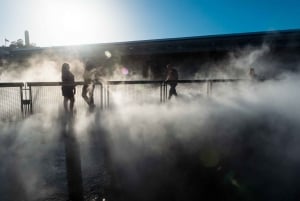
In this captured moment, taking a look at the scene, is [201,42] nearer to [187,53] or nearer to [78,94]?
[187,53]

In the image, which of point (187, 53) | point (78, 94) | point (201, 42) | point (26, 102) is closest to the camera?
point (26, 102)

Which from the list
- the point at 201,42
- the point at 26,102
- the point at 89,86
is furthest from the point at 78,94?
the point at 201,42

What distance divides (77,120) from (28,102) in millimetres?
1976

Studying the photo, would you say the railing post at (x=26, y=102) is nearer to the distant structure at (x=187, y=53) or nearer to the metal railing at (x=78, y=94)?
the metal railing at (x=78, y=94)

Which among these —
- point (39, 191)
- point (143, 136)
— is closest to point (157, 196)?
point (39, 191)

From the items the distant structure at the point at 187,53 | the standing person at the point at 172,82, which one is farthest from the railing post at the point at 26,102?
the distant structure at the point at 187,53

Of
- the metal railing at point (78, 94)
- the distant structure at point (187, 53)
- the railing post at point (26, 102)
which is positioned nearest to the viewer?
the railing post at point (26, 102)

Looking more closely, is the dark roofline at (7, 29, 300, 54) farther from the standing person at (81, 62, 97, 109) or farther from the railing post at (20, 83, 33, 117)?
the railing post at (20, 83, 33, 117)

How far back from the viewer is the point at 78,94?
10016 millimetres

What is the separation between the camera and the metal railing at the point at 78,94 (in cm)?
754

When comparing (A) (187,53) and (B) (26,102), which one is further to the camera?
(A) (187,53)

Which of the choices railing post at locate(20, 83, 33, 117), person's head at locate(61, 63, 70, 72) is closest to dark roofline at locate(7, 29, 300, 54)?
person's head at locate(61, 63, 70, 72)

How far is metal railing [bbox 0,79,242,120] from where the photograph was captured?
7.54 m

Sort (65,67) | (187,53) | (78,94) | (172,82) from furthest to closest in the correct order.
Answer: (187,53) < (78,94) < (172,82) < (65,67)
